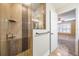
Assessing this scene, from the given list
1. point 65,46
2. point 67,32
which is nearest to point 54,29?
point 67,32

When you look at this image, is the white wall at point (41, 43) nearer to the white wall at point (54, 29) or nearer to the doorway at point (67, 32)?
the white wall at point (54, 29)

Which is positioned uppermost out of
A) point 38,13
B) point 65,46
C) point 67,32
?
point 38,13

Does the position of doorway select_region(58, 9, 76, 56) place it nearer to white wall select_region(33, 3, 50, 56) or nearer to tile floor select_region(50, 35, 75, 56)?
tile floor select_region(50, 35, 75, 56)

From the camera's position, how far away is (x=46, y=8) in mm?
1659

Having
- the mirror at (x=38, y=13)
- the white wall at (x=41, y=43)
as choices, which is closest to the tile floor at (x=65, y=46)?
the white wall at (x=41, y=43)

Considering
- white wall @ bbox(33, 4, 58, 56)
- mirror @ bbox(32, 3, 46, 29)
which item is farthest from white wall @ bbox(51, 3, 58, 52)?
mirror @ bbox(32, 3, 46, 29)

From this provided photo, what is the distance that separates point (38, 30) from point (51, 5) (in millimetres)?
442

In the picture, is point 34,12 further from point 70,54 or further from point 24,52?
point 70,54

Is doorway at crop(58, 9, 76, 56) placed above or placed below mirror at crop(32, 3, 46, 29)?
below

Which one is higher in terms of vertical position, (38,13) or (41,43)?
(38,13)

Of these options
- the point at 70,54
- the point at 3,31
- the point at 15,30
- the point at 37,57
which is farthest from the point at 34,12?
the point at 70,54

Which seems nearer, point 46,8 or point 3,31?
point 3,31

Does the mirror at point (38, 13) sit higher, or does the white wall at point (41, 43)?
the mirror at point (38, 13)

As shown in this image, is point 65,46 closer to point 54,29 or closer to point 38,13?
point 54,29
